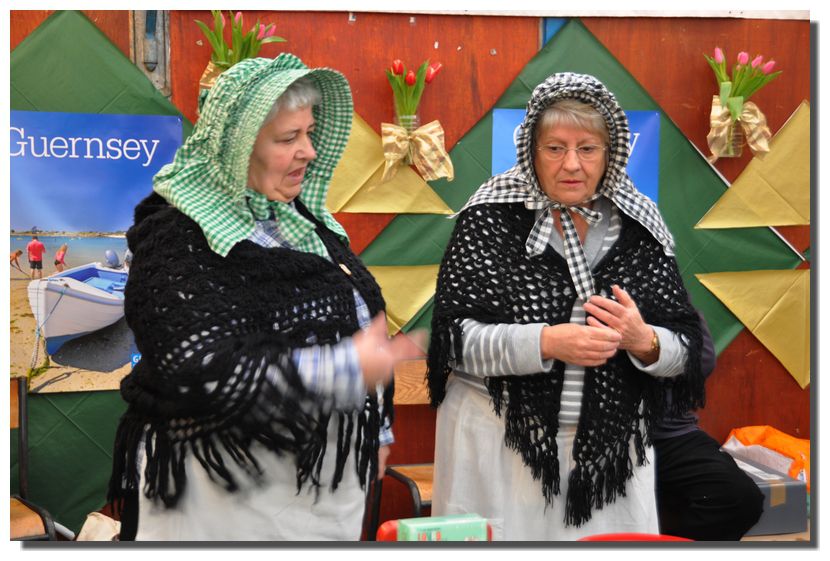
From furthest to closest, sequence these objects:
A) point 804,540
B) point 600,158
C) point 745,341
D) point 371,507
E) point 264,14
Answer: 1. point 745,341
2. point 264,14
3. point 804,540
4. point 600,158
5. point 371,507

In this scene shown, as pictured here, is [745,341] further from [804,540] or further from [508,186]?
[508,186]

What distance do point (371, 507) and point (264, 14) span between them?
188 centimetres

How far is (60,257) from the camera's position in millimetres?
3047

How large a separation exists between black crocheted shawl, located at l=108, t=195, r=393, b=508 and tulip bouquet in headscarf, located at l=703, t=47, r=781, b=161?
2109mm

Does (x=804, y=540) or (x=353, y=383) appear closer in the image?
(x=353, y=383)

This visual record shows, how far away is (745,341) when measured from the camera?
3604 millimetres

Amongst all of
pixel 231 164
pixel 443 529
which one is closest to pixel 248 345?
pixel 231 164

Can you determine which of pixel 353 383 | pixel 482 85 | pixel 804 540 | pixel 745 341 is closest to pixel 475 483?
pixel 353 383

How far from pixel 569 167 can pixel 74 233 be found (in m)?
1.87

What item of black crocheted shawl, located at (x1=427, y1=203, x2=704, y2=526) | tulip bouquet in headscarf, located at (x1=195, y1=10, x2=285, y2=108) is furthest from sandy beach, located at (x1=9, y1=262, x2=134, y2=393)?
black crocheted shawl, located at (x1=427, y1=203, x2=704, y2=526)

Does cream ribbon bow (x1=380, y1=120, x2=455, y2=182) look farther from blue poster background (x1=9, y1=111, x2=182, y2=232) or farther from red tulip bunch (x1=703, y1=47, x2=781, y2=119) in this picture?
red tulip bunch (x1=703, y1=47, x2=781, y2=119)

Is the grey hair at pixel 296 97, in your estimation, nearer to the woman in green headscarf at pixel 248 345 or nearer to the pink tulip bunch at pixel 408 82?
the woman in green headscarf at pixel 248 345

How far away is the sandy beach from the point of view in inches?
120

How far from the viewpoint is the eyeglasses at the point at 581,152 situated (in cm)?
210
